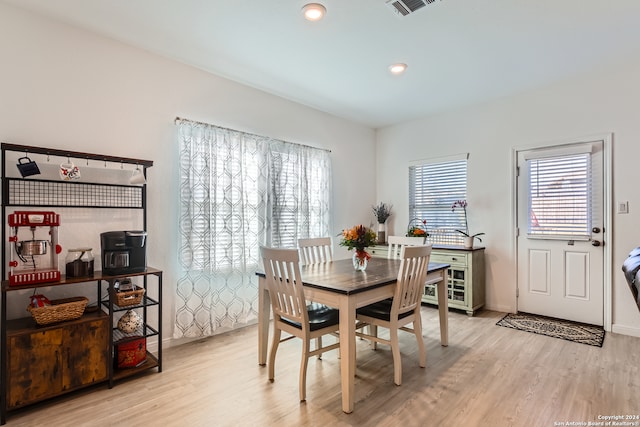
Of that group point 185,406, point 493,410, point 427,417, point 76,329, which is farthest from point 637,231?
point 76,329

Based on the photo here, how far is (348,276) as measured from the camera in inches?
101

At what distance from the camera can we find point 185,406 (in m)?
2.13

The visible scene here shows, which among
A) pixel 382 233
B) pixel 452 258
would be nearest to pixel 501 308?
pixel 452 258

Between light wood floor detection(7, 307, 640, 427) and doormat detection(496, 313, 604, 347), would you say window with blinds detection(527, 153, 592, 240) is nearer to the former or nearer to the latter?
doormat detection(496, 313, 604, 347)

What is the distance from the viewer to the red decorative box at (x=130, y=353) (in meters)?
2.49

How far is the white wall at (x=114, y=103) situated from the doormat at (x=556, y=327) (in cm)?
353

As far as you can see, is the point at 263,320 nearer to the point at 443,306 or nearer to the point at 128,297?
the point at 128,297

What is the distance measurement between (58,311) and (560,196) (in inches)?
192

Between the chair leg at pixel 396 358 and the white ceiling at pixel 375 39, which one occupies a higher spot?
the white ceiling at pixel 375 39

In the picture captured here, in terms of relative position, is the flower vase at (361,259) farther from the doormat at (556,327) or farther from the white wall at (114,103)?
the doormat at (556,327)

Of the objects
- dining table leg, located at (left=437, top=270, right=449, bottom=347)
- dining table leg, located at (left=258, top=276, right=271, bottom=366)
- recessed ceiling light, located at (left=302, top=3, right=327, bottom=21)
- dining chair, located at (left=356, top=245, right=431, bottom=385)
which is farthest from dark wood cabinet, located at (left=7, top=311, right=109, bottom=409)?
dining table leg, located at (left=437, top=270, right=449, bottom=347)

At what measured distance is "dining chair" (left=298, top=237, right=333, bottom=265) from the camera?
3385 mm

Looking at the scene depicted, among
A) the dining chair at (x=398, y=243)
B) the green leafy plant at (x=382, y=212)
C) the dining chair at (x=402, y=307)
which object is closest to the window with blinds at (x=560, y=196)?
the dining chair at (x=398, y=243)

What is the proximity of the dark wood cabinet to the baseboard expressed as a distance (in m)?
4.72
